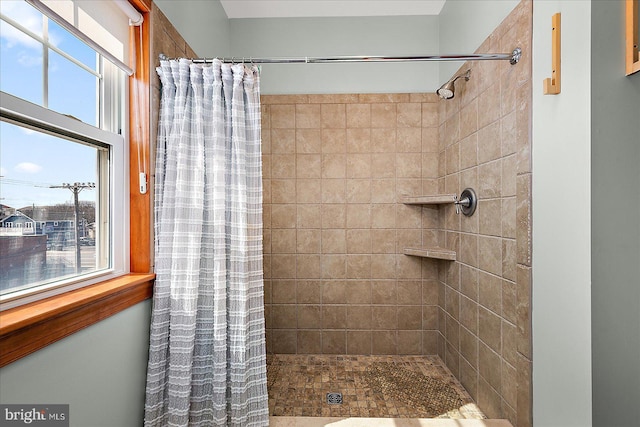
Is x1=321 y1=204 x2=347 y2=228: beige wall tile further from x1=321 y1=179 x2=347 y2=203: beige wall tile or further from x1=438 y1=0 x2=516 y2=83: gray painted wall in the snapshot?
x1=438 y1=0 x2=516 y2=83: gray painted wall

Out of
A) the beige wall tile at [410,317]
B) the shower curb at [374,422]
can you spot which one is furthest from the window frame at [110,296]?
the beige wall tile at [410,317]

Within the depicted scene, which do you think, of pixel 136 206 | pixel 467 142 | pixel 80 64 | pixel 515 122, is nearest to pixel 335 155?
pixel 467 142

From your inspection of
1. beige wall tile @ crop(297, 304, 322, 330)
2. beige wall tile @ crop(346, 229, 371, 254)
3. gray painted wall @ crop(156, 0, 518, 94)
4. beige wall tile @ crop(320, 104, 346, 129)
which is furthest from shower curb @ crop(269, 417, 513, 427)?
gray painted wall @ crop(156, 0, 518, 94)

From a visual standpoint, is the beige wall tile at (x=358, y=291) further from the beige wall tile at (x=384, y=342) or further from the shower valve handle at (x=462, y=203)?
the shower valve handle at (x=462, y=203)

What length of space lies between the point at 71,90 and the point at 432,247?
7.51ft

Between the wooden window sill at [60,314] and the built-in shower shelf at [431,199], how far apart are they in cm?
173

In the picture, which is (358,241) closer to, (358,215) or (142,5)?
(358,215)

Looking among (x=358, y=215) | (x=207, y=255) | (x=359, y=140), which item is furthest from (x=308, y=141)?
(x=207, y=255)

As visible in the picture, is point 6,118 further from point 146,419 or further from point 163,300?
point 146,419

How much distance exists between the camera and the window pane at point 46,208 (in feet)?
3.11

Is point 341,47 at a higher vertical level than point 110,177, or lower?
higher

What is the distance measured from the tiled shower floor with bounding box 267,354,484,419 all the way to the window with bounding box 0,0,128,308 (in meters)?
1.20

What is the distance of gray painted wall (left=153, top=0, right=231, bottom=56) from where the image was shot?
175cm

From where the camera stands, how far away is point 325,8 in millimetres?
2553
